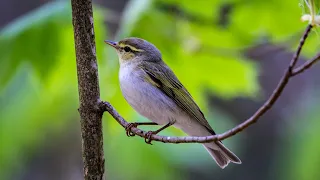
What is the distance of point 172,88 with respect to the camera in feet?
9.47

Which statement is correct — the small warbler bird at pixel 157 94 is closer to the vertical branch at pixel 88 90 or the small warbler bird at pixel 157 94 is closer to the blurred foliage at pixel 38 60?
the blurred foliage at pixel 38 60

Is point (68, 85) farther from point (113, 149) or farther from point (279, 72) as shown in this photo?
point (279, 72)

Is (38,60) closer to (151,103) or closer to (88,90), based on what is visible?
(151,103)

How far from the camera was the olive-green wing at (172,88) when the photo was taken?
2812 millimetres

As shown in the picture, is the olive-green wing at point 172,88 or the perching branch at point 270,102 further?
the olive-green wing at point 172,88

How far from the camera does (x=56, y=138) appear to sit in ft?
18.3

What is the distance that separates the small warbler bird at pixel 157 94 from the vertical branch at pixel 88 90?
2.30 feet

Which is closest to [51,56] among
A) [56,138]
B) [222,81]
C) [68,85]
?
[68,85]

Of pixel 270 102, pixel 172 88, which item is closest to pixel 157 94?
pixel 172 88

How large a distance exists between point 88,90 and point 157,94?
0.94 meters

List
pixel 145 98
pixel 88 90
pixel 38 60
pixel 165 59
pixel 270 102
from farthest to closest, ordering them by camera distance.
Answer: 1. pixel 165 59
2. pixel 38 60
3. pixel 145 98
4. pixel 88 90
5. pixel 270 102

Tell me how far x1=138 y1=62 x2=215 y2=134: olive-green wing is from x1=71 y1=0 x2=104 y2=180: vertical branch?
3.24 feet

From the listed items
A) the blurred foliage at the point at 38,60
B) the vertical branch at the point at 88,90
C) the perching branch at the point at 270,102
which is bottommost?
the perching branch at the point at 270,102

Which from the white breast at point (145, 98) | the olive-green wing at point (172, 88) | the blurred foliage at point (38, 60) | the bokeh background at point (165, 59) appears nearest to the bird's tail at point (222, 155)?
the olive-green wing at point (172, 88)
